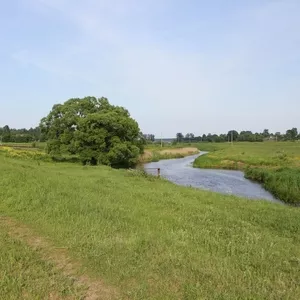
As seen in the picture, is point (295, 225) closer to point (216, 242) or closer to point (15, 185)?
point (216, 242)

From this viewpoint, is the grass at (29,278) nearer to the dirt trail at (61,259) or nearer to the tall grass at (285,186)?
the dirt trail at (61,259)

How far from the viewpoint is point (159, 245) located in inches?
243

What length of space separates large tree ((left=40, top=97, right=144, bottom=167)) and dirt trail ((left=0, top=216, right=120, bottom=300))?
2680 cm

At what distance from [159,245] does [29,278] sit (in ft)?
8.18

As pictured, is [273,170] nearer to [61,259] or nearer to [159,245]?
[159,245]

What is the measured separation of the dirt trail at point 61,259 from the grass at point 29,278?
0.14m

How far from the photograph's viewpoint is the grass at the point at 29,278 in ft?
14.0

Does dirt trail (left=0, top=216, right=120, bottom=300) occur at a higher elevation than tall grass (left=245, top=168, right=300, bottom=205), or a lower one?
higher

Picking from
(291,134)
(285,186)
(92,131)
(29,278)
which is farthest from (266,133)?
(29,278)

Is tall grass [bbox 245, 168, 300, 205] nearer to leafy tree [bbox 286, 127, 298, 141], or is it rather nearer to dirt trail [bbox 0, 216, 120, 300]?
dirt trail [bbox 0, 216, 120, 300]

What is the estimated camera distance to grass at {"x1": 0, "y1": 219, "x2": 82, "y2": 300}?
14.0 feet

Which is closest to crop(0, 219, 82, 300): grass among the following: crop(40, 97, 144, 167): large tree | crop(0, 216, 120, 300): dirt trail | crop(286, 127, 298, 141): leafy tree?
crop(0, 216, 120, 300): dirt trail

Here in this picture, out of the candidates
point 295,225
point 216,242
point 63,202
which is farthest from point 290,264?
point 63,202

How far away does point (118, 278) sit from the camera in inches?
187
